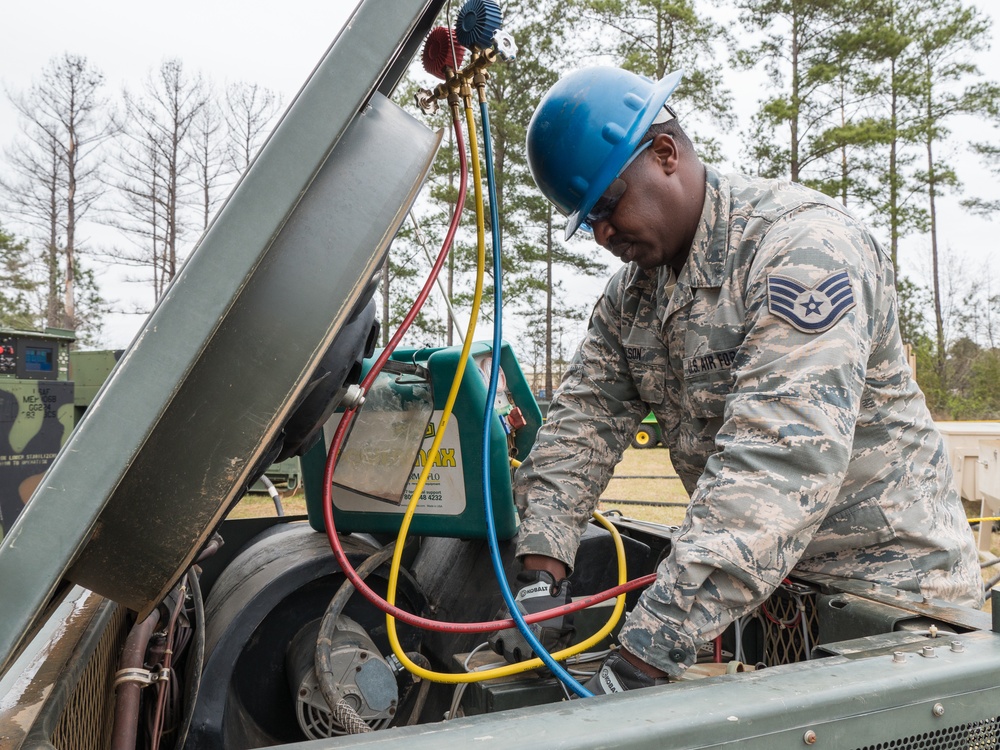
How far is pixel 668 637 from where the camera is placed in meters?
1.31

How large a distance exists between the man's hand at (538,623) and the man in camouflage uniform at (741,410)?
65mm

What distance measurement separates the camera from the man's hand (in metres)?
1.58

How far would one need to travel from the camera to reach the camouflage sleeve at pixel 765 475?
1307 mm

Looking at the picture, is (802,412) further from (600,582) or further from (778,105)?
(778,105)

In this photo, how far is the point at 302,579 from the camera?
1.81m

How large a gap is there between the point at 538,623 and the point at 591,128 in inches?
43.2

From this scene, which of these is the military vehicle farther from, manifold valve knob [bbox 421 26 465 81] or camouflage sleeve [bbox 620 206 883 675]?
camouflage sleeve [bbox 620 206 883 675]

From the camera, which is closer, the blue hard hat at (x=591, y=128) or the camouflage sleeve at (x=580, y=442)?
the blue hard hat at (x=591, y=128)

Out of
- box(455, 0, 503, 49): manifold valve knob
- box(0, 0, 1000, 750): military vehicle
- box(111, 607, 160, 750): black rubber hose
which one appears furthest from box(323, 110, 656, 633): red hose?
box(111, 607, 160, 750): black rubber hose

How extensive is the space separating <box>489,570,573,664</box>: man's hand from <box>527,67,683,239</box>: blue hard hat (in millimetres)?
872

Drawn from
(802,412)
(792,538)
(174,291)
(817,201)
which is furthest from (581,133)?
(174,291)

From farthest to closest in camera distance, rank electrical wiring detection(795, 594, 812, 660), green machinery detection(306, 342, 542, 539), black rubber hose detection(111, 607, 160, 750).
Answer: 1. green machinery detection(306, 342, 542, 539)
2. electrical wiring detection(795, 594, 812, 660)
3. black rubber hose detection(111, 607, 160, 750)

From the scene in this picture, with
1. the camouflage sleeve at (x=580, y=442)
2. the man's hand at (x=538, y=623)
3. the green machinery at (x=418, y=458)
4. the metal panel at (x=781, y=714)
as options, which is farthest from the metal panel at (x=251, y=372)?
the camouflage sleeve at (x=580, y=442)

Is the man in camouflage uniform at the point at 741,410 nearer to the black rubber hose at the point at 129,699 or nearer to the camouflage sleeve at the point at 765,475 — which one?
the camouflage sleeve at the point at 765,475
